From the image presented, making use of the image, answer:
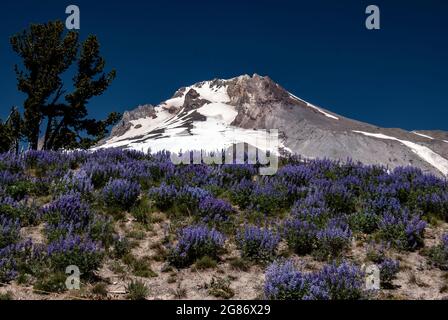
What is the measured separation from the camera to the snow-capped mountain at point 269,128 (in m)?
78.0

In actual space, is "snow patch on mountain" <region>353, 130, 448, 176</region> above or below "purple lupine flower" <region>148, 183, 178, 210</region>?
above

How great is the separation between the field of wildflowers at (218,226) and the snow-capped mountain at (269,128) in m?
24.1

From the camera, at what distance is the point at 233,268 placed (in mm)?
7344

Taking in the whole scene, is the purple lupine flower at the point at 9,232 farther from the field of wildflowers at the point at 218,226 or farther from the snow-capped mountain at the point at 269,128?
the snow-capped mountain at the point at 269,128

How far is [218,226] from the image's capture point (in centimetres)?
852

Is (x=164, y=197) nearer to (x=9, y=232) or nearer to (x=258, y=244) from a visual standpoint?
(x=258, y=244)

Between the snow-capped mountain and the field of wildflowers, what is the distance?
2412cm

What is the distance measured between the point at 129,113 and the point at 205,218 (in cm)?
17628

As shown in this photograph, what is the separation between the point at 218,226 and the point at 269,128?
101 meters

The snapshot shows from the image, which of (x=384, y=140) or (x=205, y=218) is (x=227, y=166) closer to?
(x=205, y=218)

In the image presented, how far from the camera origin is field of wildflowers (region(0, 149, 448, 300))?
6.73 metres

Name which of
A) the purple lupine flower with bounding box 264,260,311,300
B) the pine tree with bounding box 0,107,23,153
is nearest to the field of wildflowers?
the purple lupine flower with bounding box 264,260,311,300

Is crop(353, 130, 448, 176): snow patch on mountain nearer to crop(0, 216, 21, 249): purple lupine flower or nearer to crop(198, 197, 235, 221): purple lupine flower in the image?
crop(198, 197, 235, 221): purple lupine flower

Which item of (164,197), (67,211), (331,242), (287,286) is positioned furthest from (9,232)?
(331,242)
